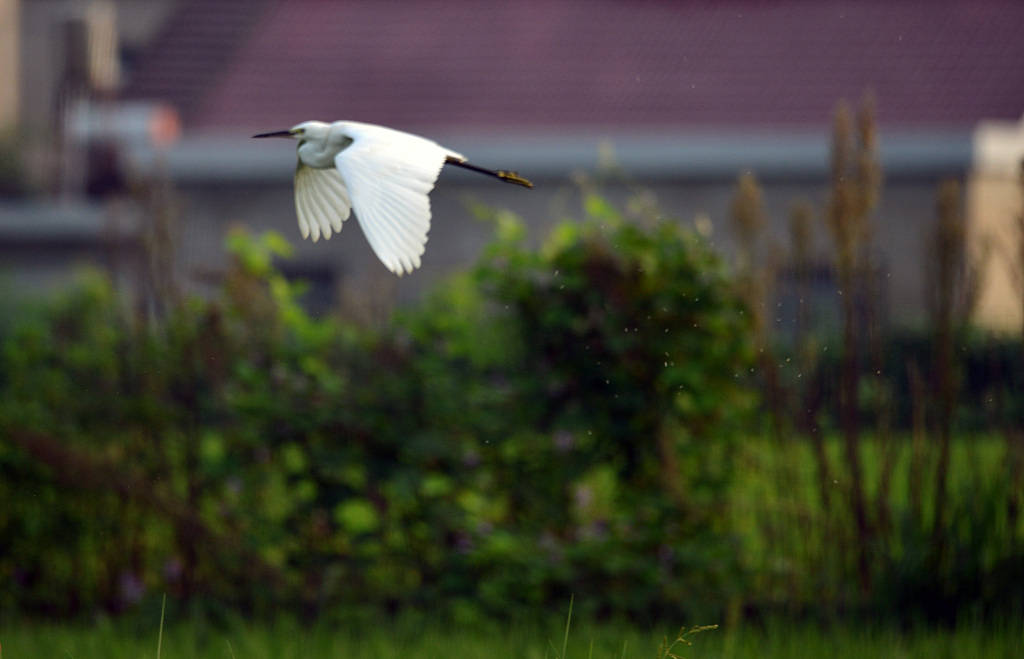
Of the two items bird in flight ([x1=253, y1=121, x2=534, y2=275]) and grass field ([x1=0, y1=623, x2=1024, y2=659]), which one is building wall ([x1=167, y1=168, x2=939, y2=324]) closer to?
grass field ([x1=0, y1=623, x2=1024, y2=659])

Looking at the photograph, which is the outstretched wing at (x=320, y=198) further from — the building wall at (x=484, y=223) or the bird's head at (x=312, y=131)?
the building wall at (x=484, y=223)

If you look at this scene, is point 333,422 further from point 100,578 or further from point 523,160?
point 523,160

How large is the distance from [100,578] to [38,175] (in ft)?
41.2

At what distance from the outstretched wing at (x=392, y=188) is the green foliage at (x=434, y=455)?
1.95 metres

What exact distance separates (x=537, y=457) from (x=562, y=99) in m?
6.77

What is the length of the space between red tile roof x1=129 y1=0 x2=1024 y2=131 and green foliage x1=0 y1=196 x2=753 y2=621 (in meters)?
6.09

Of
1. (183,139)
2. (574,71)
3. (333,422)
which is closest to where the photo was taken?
(333,422)

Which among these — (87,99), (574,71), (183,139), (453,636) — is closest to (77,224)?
(87,99)

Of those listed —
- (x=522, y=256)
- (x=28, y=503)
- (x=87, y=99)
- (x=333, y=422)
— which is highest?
(x=87, y=99)

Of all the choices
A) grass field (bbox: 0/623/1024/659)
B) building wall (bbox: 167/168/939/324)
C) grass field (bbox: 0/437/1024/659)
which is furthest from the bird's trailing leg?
building wall (bbox: 167/168/939/324)

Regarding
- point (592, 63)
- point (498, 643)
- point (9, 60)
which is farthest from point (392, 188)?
point (9, 60)

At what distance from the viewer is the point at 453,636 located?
12.0 ft

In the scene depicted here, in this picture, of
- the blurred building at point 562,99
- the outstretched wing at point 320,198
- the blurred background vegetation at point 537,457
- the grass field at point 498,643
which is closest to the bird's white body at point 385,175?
the outstretched wing at point 320,198

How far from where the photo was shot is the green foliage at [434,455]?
3.95 m
